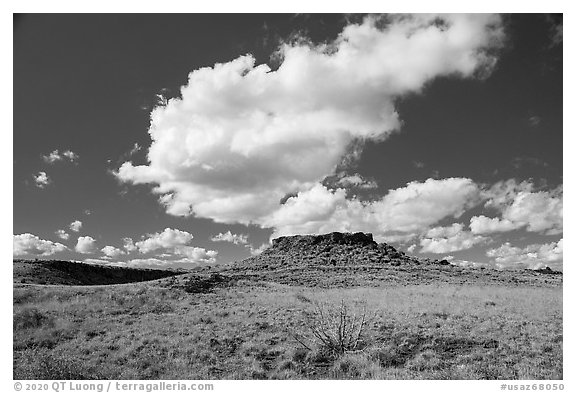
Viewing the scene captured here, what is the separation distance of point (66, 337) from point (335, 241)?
80546 millimetres

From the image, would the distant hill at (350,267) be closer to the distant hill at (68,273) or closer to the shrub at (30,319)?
the distant hill at (68,273)

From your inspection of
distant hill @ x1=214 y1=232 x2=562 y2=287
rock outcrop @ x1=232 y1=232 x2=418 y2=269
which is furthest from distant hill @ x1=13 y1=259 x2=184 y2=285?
rock outcrop @ x1=232 y1=232 x2=418 y2=269

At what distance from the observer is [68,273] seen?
6178 centimetres

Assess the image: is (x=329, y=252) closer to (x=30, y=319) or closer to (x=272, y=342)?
(x=30, y=319)

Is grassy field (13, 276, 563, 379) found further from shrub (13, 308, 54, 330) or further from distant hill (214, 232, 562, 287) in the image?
distant hill (214, 232, 562, 287)

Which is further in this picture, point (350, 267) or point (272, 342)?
point (350, 267)

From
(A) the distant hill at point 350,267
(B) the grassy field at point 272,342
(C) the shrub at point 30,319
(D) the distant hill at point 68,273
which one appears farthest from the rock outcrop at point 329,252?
(C) the shrub at point 30,319

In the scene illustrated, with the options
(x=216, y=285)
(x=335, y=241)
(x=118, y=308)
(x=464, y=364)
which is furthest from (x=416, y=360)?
(x=335, y=241)

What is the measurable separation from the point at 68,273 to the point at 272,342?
59.0m

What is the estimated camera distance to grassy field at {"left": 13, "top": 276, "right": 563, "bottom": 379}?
37.8 feet

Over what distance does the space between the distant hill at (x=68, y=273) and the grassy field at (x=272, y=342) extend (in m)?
30.9

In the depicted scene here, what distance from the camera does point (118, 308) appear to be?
2269cm

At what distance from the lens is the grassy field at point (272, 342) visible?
11.5m

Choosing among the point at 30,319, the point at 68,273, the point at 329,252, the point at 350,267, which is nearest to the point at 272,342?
the point at 30,319
